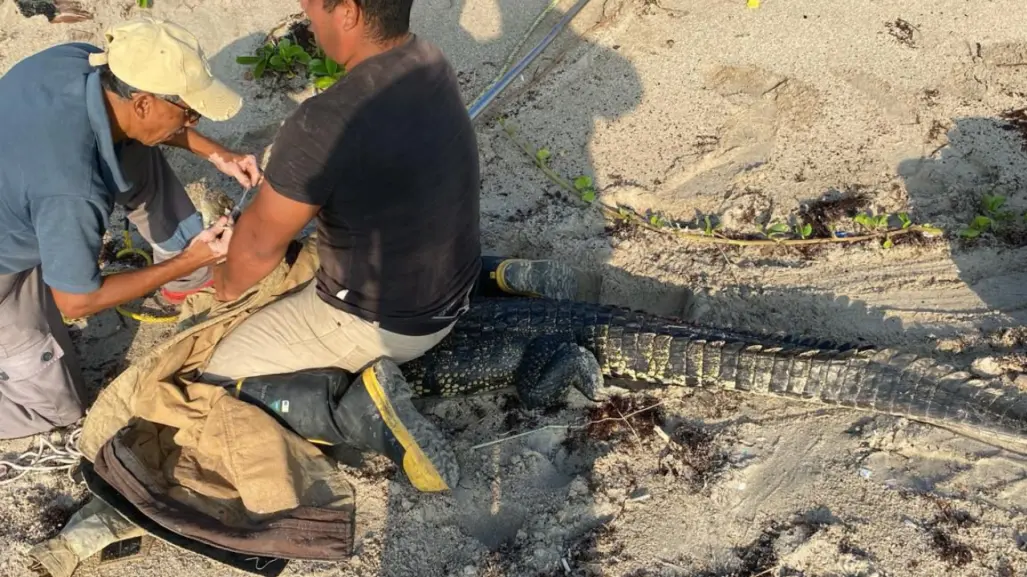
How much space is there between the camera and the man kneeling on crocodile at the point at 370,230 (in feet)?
7.99

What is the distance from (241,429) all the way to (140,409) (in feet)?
1.58

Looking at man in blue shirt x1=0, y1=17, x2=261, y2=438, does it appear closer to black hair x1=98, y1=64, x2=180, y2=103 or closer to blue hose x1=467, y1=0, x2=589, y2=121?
black hair x1=98, y1=64, x2=180, y2=103

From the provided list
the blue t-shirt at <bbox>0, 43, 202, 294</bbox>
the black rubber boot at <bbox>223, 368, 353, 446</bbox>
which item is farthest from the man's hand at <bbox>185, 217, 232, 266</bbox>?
the black rubber boot at <bbox>223, 368, 353, 446</bbox>

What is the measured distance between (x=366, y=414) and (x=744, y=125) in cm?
324

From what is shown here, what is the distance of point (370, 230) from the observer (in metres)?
2.80

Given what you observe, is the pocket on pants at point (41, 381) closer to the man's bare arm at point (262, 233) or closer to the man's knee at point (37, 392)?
the man's knee at point (37, 392)

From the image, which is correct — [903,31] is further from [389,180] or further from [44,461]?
[44,461]

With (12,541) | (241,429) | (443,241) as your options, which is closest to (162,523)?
(241,429)

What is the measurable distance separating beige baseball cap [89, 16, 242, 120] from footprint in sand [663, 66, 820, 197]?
2909 millimetres

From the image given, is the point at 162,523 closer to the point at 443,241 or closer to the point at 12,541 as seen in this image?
the point at 12,541

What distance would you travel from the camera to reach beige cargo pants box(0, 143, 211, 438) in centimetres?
343

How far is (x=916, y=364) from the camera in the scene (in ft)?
11.7

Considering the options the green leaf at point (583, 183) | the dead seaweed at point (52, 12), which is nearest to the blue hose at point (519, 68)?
the green leaf at point (583, 183)

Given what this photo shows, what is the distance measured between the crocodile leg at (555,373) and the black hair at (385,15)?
188 cm
